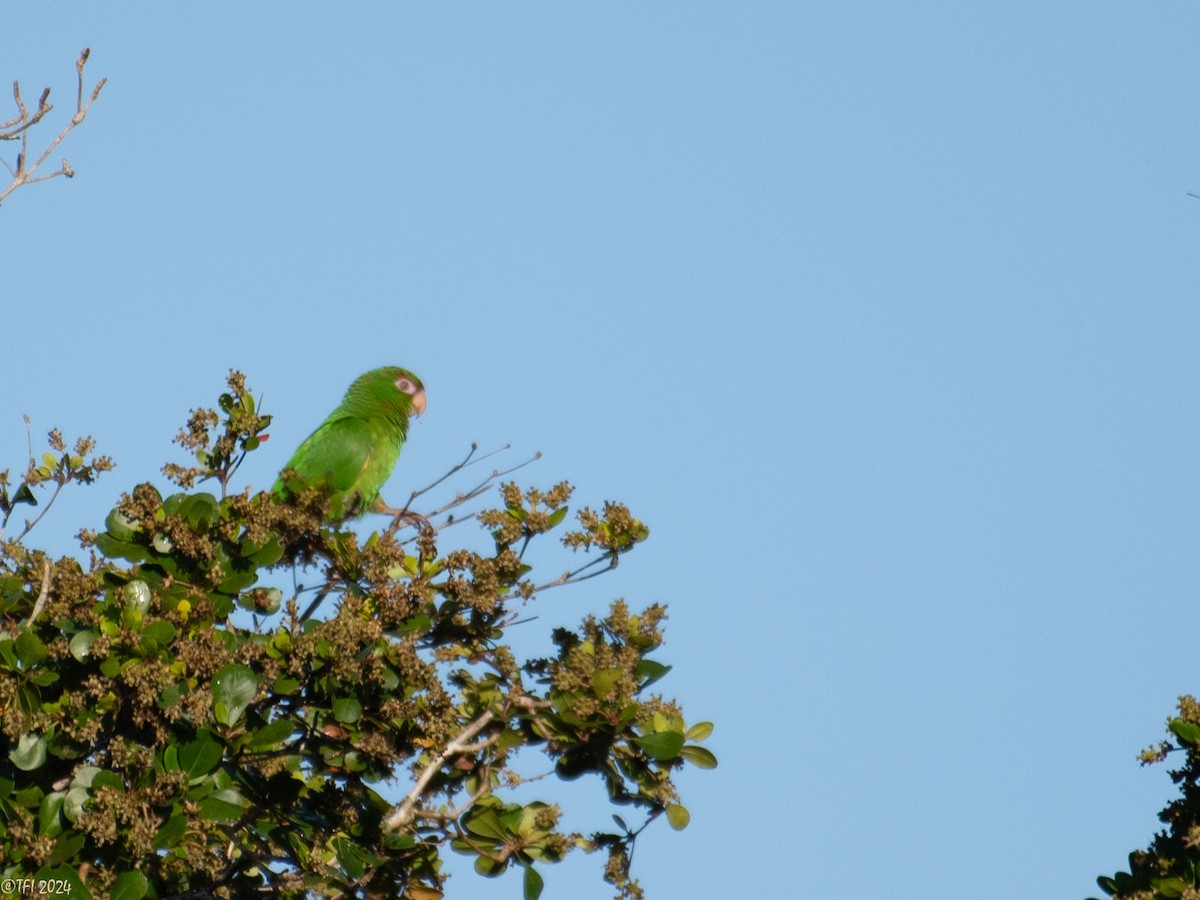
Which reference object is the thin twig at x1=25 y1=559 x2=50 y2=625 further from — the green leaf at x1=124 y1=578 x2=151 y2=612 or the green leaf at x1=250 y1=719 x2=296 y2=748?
the green leaf at x1=250 y1=719 x2=296 y2=748

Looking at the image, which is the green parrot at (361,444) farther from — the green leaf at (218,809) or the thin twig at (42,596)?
the green leaf at (218,809)

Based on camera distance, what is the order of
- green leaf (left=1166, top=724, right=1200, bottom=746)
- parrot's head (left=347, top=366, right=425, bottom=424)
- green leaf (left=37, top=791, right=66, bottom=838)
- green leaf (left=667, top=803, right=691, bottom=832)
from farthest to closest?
1. parrot's head (left=347, top=366, right=425, bottom=424)
2. green leaf (left=667, top=803, right=691, bottom=832)
3. green leaf (left=1166, top=724, right=1200, bottom=746)
4. green leaf (left=37, top=791, right=66, bottom=838)

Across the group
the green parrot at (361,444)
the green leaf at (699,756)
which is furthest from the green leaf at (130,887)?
the green parrot at (361,444)

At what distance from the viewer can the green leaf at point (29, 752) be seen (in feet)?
13.1

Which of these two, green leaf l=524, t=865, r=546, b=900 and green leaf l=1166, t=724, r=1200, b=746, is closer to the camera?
green leaf l=1166, t=724, r=1200, b=746

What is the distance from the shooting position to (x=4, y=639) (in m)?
4.14

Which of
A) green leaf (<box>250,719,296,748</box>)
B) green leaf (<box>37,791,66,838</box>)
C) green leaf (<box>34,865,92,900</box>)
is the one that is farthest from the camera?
green leaf (<box>250,719,296,748</box>)

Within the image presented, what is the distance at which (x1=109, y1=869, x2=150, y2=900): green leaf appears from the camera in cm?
386

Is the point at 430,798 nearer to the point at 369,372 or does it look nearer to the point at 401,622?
the point at 401,622

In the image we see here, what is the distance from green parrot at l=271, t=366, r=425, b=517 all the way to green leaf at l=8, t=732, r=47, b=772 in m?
4.23

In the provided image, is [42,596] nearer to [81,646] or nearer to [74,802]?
[81,646]

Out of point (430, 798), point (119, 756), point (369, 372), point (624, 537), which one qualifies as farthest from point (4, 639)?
point (369, 372)

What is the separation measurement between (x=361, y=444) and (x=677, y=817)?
4.72m

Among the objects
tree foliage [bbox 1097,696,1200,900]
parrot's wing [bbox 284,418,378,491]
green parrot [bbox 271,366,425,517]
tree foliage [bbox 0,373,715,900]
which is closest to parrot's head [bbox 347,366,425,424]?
green parrot [bbox 271,366,425,517]
